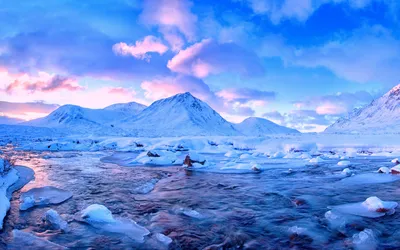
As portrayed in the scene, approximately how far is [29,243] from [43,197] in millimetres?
4318

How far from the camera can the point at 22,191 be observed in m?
10.8

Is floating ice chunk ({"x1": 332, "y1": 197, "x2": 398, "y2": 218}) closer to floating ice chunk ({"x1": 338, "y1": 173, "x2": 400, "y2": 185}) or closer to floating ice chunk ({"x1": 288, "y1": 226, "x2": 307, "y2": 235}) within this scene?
floating ice chunk ({"x1": 288, "y1": 226, "x2": 307, "y2": 235})

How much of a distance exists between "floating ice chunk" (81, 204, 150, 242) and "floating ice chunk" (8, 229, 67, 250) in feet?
4.19

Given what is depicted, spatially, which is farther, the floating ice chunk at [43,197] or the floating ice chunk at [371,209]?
the floating ice chunk at [43,197]

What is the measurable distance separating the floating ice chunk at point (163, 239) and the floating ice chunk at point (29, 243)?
1877 mm

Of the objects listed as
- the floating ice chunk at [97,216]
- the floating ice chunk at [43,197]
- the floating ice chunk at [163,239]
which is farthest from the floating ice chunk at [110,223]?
the floating ice chunk at [43,197]

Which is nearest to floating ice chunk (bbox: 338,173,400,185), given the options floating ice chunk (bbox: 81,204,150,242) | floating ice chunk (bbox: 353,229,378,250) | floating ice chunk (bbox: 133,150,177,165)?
floating ice chunk (bbox: 353,229,378,250)

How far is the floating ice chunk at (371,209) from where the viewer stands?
311 inches

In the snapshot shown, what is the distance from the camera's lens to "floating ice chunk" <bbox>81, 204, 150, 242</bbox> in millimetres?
6588

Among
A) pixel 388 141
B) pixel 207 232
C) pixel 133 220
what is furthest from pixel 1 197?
pixel 388 141

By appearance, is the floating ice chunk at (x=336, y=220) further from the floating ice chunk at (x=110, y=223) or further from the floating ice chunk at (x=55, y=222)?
the floating ice chunk at (x=55, y=222)

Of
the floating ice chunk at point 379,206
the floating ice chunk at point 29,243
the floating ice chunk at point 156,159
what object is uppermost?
the floating ice chunk at point 156,159

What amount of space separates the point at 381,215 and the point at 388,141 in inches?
2114

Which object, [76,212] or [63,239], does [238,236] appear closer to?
[63,239]
